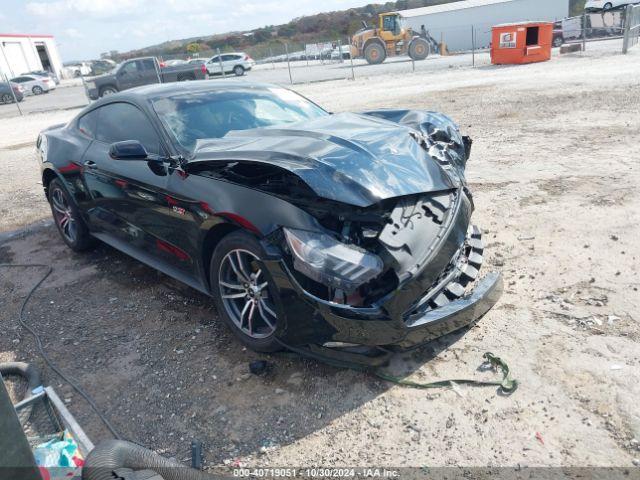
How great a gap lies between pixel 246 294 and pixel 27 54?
65.0 metres

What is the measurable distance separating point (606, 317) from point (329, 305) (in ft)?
6.11

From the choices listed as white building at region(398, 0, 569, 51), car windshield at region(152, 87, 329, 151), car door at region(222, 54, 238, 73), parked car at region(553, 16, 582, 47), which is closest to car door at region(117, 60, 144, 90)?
car door at region(222, 54, 238, 73)

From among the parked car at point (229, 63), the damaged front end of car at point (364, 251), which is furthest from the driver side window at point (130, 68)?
the damaged front end of car at point (364, 251)

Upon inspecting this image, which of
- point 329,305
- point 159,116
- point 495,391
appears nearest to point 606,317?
point 495,391

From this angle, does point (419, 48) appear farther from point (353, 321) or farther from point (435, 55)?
point (353, 321)

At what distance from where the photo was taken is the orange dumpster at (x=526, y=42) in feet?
61.9

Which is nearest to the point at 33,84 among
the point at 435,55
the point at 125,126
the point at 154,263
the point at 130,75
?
the point at 130,75

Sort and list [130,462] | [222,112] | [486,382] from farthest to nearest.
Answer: [222,112] < [486,382] < [130,462]

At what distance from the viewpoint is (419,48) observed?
26625 mm

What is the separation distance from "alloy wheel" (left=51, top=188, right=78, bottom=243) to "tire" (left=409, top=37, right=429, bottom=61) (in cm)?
2389

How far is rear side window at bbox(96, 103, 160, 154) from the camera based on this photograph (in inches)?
153

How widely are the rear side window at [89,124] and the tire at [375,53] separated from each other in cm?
2491

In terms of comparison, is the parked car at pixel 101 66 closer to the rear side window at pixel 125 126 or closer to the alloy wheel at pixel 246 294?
the rear side window at pixel 125 126

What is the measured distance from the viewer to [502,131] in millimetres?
8352
